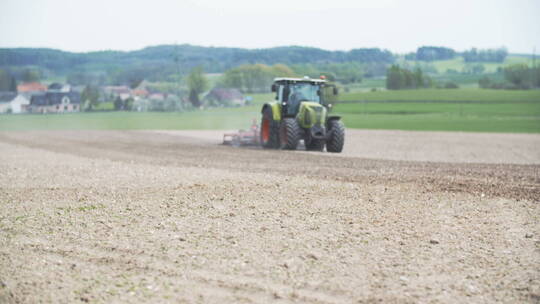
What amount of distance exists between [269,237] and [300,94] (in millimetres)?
15970

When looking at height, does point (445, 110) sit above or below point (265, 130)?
above

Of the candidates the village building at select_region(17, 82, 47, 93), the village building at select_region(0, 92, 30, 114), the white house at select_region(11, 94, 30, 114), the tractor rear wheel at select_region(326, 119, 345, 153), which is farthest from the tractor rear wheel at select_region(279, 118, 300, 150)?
the village building at select_region(17, 82, 47, 93)

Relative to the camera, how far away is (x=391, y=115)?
185 feet

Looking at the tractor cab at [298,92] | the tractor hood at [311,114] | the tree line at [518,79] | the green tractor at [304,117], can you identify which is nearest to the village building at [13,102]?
the green tractor at [304,117]

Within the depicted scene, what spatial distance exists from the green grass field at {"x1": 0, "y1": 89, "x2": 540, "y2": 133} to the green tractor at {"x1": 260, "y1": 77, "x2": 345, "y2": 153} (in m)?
19.3

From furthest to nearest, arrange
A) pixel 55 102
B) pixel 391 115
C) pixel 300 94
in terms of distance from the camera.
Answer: pixel 55 102 → pixel 391 115 → pixel 300 94

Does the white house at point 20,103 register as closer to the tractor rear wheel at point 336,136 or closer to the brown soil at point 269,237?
the tractor rear wheel at point 336,136

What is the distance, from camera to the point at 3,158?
68.2ft

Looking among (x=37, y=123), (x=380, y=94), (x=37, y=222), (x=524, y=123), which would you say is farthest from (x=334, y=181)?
(x=380, y=94)

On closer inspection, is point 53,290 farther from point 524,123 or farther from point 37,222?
point 524,123

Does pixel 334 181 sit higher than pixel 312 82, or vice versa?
pixel 312 82

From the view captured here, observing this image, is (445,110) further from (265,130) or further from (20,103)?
(20,103)

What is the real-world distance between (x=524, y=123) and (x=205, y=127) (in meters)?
22.8

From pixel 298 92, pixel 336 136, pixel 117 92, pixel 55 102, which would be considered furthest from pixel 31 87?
pixel 336 136
